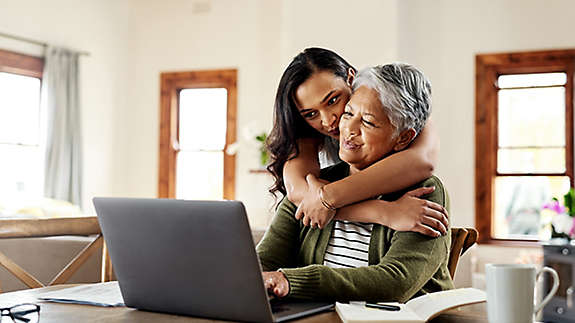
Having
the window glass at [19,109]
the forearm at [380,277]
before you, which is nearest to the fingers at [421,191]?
the forearm at [380,277]

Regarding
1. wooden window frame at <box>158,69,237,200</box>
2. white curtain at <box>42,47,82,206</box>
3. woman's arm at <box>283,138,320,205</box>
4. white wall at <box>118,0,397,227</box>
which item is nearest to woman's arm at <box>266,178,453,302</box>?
woman's arm at <box>283,138,320,205</box>

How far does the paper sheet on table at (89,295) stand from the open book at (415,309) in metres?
0.45

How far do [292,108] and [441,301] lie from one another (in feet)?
2.29

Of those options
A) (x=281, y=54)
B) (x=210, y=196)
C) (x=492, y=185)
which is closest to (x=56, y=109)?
(x=210, y=196)

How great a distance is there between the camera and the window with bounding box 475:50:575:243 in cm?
546

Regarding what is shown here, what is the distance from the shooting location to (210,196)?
21.4 ft

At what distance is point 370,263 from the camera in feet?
4.90

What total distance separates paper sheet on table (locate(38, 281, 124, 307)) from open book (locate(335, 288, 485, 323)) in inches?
17.5

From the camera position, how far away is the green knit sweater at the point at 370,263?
1.27 metres

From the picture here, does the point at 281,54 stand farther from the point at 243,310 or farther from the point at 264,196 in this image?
the point at 243,310

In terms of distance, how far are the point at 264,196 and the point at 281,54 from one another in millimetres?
1296

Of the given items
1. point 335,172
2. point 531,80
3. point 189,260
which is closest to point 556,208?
point 531,80

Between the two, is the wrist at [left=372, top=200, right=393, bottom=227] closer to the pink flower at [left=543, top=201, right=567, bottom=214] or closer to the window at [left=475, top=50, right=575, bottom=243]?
the pink flower at [left=543, top=201, right=567, bottom=214]

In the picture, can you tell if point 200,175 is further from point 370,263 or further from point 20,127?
point 370,263
